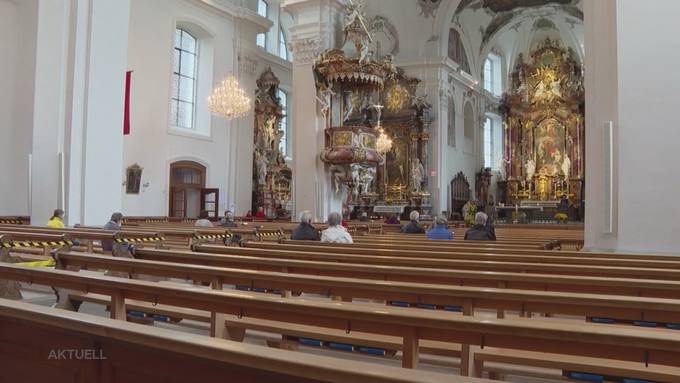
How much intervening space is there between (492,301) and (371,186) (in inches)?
755

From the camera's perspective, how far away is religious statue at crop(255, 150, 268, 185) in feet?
66.5

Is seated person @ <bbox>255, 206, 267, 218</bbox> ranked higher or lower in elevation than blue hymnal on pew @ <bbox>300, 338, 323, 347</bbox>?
higher

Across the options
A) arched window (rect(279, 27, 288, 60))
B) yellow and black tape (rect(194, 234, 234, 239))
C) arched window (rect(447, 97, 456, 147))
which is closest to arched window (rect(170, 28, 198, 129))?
arched window (rect(279, 27, 288, 60))

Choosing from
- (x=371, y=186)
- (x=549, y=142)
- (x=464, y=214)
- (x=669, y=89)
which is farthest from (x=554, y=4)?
(x=669, y=89)

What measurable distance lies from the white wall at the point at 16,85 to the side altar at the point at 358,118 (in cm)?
750

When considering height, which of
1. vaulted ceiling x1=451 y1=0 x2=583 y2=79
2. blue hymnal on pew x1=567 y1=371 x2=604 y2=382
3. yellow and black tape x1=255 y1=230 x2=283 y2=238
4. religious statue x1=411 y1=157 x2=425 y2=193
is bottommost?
blue hymnal on pew x1=567 y1=371 x2=604 y2=382

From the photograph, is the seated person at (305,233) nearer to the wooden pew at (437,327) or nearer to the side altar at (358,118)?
the wooden pew at (437,327)

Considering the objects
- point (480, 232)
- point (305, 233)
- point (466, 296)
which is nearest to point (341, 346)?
point (466, 296)

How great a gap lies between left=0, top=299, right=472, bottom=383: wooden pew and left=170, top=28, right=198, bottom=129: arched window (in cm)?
1691

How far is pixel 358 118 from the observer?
2175cm

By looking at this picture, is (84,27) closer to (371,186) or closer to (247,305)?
(247,305)

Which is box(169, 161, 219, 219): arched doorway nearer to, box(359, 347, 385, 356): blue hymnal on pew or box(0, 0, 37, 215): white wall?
box(0, 0, 37, 215): white wall

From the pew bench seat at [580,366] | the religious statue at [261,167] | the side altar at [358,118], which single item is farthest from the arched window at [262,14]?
the pew bench seat at [580,366]

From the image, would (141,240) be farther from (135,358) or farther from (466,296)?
(135,358)
